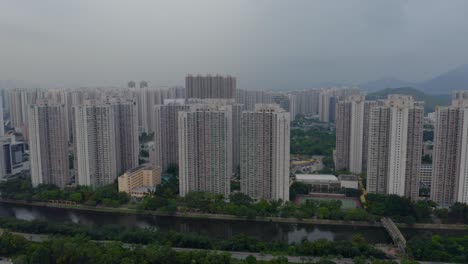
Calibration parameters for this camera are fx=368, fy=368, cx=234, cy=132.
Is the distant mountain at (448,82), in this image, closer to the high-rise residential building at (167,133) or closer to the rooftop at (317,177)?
the rooftop at (317,177)

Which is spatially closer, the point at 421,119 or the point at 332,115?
the point at 421,119

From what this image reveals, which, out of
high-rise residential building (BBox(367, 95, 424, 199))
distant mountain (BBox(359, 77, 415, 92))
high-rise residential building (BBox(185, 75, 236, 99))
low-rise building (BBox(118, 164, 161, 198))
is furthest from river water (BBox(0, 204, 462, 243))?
distant mountain (BBox(359, 77, 415, 92))

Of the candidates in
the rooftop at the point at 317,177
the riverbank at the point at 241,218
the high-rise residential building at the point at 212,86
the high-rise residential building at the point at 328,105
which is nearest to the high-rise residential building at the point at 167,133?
the riverbank at the point at 241,218

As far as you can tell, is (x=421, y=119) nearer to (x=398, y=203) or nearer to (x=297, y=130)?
(x=398, y=203)

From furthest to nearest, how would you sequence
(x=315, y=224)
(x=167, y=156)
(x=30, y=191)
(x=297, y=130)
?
(x=297, y=130)
(x=167, y=156)
(x=30, y=191)
(x=315, y=224)

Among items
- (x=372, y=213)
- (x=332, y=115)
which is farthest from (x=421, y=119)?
(x=332, y=115)

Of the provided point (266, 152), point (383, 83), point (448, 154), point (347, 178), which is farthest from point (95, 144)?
point (383, 83)

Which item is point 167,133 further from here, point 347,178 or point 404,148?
point 404,148
